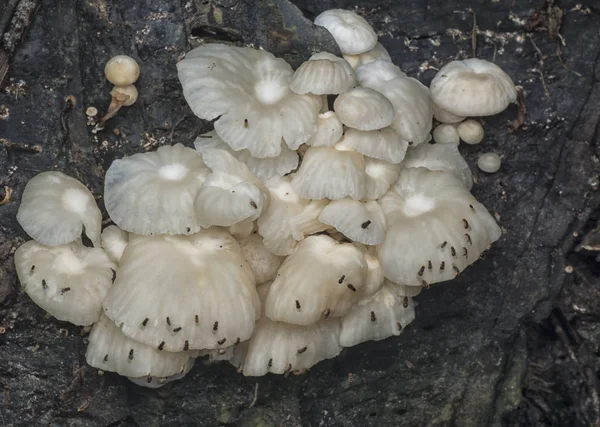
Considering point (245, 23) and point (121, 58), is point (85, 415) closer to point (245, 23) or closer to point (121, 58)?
point (121, 58)

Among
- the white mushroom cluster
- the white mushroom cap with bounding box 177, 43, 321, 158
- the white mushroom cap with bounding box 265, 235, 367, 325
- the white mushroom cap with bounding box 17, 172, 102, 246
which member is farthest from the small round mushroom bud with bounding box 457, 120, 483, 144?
the white mushroom cap with bounding box 17, 172, 102, 246

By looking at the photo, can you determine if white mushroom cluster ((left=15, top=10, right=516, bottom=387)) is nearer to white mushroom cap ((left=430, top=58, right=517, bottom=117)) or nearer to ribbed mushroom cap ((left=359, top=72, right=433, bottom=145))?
ribbed mushroom cap ((left=359, top=72, right=433, bottom=145))

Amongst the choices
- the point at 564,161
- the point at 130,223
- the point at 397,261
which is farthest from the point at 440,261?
the point at 130,223

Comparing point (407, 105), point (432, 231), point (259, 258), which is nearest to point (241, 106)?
point (259, 258)

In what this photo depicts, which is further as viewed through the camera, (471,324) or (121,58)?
(471,324)

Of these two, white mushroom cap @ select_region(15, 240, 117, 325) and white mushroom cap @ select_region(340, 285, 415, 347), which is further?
white mushroom cap @ select_region(340, 285, 415, 347)

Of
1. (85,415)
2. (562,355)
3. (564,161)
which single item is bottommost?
(562,355)

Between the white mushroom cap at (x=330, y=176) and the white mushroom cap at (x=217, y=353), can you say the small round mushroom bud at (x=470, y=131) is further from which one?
the white mushroom cap at (x=217, y=353)

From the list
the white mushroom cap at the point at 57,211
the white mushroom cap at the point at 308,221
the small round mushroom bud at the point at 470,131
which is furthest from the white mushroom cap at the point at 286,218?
the small round mushroom bud at the point at 470,131
